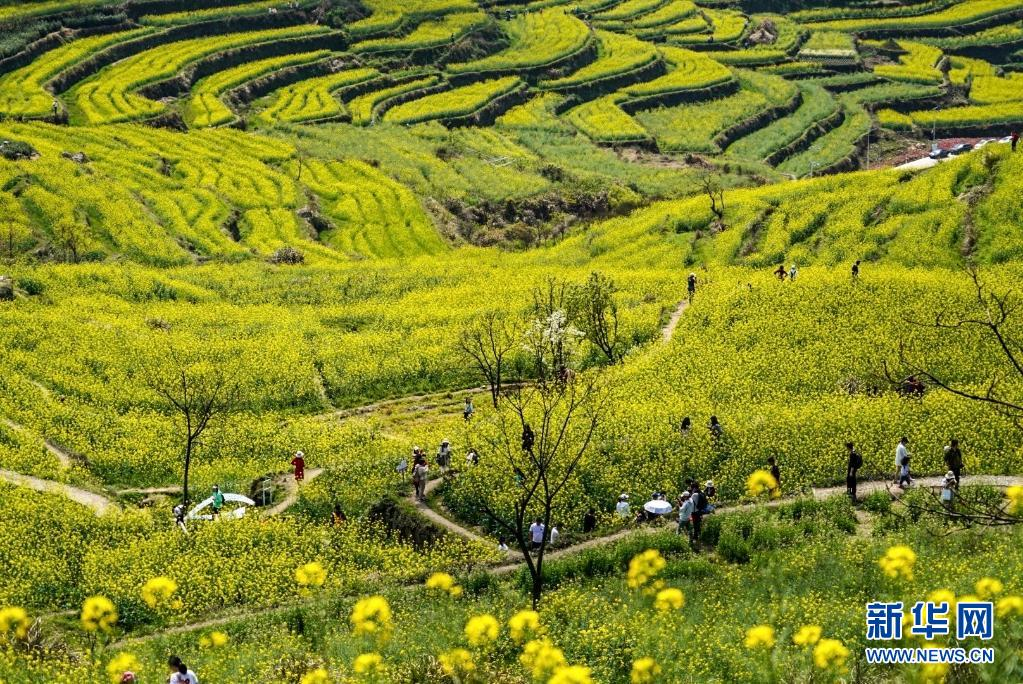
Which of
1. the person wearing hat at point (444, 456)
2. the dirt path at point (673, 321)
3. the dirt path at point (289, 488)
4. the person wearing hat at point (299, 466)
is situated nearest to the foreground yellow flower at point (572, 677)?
the dirt path at point (289, 488)

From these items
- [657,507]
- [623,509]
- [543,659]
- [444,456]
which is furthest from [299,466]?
[543,659]

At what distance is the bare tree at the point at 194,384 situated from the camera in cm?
4834

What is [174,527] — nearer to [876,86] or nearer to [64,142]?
[64,142]

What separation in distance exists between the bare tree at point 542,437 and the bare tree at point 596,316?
190 centimetres

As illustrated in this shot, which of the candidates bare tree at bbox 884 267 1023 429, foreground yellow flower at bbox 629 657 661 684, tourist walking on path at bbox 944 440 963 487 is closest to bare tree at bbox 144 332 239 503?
tourist walking on path at bbox 944 440 963 487

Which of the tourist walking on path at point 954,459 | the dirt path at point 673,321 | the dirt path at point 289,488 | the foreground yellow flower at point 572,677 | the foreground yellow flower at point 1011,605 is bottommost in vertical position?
the dirt path at point 673,321

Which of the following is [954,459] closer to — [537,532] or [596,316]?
[537,532]

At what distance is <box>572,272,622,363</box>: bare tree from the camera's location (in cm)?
5638

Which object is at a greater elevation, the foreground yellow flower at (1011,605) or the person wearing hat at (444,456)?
the foreground yellow flower at (1011,605)

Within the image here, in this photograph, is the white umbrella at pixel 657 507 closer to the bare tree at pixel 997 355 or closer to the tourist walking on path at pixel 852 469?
the tourist walking on path at pixel 852 469

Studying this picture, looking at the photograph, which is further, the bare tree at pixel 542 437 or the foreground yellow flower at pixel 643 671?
the bare tree at pixel 542 437

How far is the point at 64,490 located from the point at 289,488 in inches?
326

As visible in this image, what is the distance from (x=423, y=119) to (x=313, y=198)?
41.7 meters

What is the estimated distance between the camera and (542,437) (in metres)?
30.5
